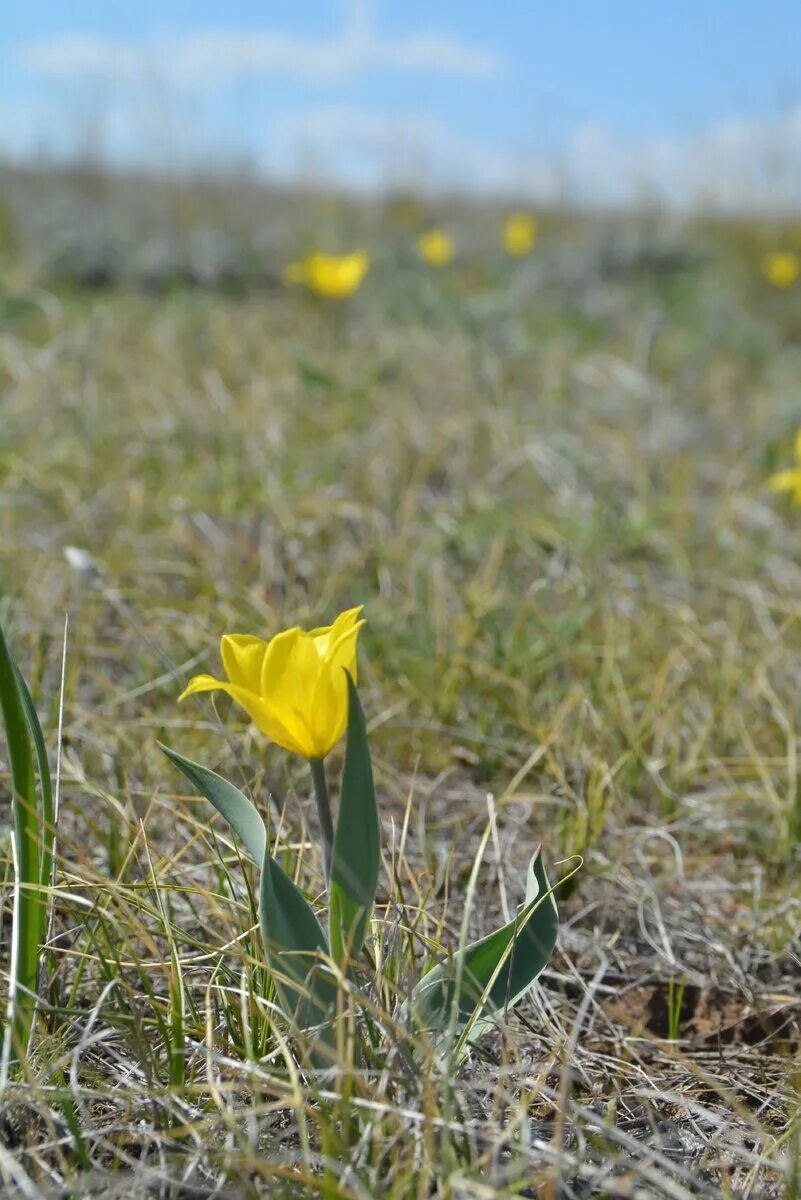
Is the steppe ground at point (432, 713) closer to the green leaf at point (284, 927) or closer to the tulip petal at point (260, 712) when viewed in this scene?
the green leaf at point (284, 927)

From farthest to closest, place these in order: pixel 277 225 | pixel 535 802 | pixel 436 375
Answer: pixel 277 225 < pixel 436 375 < pixel 535 802

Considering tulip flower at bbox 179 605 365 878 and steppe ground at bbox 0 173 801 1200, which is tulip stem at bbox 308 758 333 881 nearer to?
tulip flower at bbox 179 605 365 878

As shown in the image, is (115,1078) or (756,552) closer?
(115,1078)

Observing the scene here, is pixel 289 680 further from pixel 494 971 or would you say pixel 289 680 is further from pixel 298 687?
pixel 494 971

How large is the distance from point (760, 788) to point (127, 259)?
13.8ft

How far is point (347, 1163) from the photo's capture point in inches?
36.4

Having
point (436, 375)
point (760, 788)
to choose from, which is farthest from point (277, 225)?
point (760, 788)

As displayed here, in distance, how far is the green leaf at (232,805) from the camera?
1.00 meters

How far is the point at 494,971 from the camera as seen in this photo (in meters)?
1.05

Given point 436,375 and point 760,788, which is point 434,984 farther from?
point 436,375

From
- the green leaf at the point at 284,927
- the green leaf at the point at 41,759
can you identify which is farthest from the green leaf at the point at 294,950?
the green leaf at the point at 41,759

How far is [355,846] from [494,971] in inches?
7.7

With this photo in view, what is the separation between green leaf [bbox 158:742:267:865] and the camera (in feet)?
3.29

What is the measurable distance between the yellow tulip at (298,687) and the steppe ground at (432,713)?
20 cm
